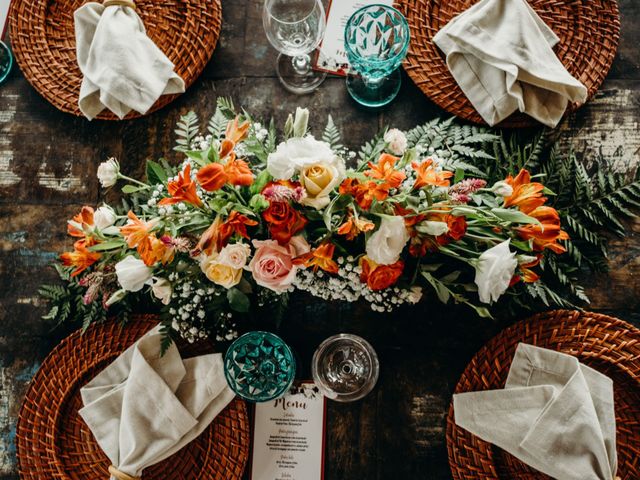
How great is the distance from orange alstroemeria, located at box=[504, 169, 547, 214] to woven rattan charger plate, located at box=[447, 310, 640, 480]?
0.49 metres

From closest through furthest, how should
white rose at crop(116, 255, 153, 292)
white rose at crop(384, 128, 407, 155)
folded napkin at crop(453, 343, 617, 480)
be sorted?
white rose at crop(116, 255, 153, 292) < white rose at crop(384, 128, 407, 155) < folded napkin at crop(453, 343, 617, 480)

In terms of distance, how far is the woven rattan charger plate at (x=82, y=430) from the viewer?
1.21 metres

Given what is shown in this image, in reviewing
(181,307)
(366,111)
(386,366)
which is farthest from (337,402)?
(366,111)

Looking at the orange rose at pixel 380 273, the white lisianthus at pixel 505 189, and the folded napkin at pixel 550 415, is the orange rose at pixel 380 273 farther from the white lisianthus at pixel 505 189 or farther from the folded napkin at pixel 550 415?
the folded napkin at pixel 550 415

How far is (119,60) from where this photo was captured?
1.24 meters

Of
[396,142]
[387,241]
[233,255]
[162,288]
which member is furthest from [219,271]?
[396,142]

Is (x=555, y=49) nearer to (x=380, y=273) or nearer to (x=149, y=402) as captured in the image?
(x=380, y=273)

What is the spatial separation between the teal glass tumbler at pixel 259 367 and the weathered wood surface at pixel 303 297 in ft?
0.43

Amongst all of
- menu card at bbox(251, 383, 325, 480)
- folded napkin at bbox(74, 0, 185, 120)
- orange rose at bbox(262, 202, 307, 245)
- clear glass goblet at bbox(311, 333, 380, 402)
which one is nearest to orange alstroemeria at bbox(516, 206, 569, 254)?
orange rose at bbox(262, 202, 307, 245)

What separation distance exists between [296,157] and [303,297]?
25.1 inches

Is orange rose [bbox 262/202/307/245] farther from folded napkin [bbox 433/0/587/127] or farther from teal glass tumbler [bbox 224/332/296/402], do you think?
folded napkin [bbox 433/0/587/127]

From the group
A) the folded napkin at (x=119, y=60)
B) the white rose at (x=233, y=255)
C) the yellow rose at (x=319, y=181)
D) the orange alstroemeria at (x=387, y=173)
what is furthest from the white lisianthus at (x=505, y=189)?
the folded napkin at (x=119, y=60)

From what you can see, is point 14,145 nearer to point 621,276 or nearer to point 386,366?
point 386,366

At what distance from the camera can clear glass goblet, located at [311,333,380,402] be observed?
1.24 meters
